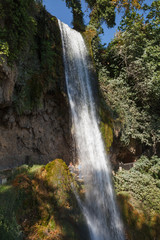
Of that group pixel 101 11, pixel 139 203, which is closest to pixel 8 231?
pixel 139 203

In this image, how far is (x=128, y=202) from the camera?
7.92m

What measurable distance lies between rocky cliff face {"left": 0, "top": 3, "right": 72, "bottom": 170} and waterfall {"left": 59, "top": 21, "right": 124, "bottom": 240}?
70cm

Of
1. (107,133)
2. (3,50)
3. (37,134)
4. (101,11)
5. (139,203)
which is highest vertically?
(101,11)

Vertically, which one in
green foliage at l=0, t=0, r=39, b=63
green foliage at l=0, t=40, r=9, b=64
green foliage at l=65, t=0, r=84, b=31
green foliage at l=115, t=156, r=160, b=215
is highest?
green foliage at l=65, t=0, r=84, b=31

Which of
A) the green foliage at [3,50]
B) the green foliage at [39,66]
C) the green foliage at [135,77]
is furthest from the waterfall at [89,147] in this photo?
the green foliage at [3,50]

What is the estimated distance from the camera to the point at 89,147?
352 inches

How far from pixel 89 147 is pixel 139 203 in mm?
3457

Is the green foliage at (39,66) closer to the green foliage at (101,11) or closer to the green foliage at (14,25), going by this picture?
the green foliage at (14,25)

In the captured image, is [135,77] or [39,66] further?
[135,77]

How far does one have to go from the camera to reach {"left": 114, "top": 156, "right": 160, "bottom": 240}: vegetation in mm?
7168

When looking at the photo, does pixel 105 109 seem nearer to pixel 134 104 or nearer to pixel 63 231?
pixel 134 104

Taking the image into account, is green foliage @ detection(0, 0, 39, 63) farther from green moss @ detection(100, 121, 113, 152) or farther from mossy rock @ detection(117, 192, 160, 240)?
mossy rock @ detection(117, 192, 160, 240)

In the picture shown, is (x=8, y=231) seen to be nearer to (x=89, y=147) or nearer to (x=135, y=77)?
(x=89, y=147)

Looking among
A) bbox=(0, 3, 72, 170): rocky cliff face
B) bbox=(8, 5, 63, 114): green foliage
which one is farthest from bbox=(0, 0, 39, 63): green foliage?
bbox=(8, 5, 63, 114): green foliage
